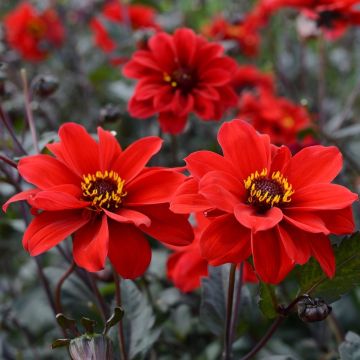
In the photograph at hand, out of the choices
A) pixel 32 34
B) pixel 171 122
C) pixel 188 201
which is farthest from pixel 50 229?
pixel 32 34

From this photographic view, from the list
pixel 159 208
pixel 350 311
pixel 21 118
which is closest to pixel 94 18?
pixel 21 118

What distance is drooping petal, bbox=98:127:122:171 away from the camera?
756mm

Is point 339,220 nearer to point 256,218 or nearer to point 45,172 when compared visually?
point 256,218

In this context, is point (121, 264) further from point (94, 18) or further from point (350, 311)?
point (94, 18)

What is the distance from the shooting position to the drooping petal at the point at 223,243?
0.62m

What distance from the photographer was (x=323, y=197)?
651mm

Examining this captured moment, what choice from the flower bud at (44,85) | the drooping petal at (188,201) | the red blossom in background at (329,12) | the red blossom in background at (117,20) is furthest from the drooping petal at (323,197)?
the red blossom in background at (117,20)

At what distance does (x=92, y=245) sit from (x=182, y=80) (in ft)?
1.41

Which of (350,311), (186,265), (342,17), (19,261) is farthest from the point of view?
(19,261)

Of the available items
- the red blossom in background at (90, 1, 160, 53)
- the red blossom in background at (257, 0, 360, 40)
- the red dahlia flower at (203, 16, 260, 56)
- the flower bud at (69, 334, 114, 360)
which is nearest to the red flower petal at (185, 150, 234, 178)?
the flower bud at (69, 334, 114, 360)

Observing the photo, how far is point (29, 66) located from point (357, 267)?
1792mm

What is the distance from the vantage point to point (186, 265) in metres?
0.92

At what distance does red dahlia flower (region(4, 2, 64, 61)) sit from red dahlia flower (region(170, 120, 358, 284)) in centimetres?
130

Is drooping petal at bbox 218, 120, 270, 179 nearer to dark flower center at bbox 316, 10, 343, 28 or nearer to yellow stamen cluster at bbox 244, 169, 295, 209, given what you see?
yellow stamen cluster at bbox 244, 169, 295, 209
